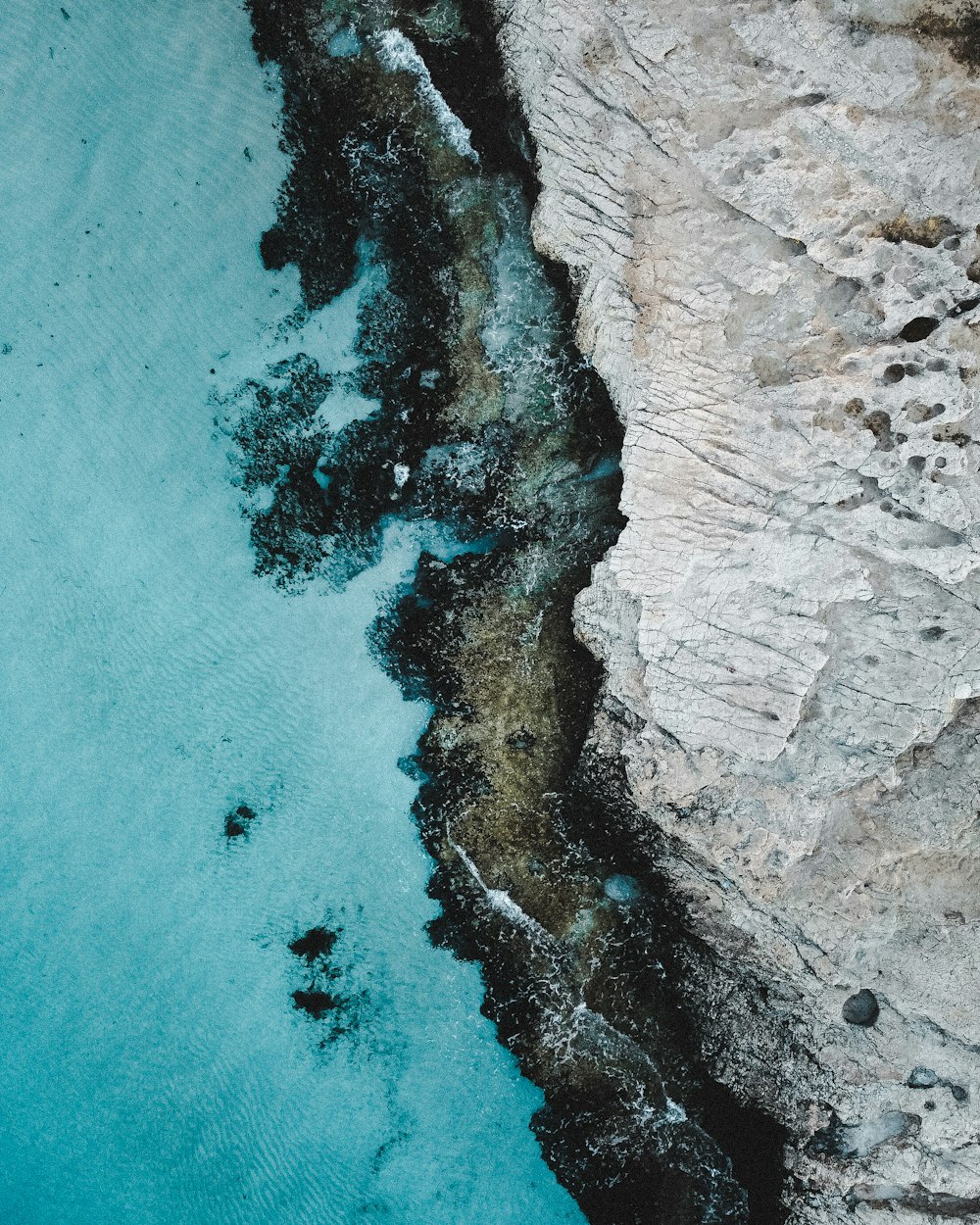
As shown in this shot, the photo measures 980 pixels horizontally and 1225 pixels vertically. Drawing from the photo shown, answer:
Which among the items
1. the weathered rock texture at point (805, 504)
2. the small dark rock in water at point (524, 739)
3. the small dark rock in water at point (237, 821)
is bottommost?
the small dark rock in water at point (237, 821)

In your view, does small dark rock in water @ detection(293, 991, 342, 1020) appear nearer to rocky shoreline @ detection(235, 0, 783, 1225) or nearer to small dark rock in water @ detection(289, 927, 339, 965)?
small dark rock in water @ detection(289, 927, 339, 965)

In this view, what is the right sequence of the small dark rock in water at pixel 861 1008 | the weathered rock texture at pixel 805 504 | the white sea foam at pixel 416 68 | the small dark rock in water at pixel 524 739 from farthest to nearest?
1. the small dark rock in water at pixel 524 739
2. the white sea foam at pixel 416 68
3. the small dark rock in water at pixel 861 1008
4. the weathered rock texture at pixel 805 504

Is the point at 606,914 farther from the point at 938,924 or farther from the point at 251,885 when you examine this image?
the point at 251,885

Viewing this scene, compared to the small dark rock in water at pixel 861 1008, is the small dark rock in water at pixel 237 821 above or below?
below

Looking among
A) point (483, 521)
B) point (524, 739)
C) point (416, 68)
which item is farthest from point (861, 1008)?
point (416, 68)

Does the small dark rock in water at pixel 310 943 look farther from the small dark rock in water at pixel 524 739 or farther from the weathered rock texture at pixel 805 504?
the weathered rock texture at pixel 805 504

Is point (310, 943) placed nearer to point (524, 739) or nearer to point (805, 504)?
point (524, 739)

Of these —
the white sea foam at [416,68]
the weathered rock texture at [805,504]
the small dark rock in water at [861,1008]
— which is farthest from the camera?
the white sea foam at [416,68]

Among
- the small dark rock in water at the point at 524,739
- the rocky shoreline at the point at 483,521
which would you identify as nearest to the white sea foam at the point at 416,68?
the rocky shoreline at the point at 483,521
